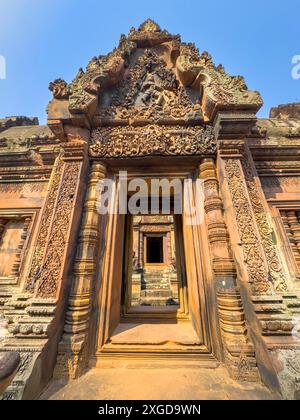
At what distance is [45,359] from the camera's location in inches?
91.9

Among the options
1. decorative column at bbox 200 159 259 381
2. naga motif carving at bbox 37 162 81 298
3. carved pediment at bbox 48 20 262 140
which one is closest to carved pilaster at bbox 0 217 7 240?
naga motif carving at bbox 37 162 81 298

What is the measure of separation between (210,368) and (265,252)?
190 centimetres

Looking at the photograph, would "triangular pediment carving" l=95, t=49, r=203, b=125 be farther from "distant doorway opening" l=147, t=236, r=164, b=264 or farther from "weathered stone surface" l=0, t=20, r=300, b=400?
"distant doorway opening" l=147, t=236, r=164, b=264

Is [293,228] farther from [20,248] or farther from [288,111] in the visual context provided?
[288,111]

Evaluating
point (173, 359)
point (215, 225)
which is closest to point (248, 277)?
point (215, 225)

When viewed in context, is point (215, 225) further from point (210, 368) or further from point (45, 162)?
point (45, 162)

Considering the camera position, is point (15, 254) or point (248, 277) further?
point (15, 254)

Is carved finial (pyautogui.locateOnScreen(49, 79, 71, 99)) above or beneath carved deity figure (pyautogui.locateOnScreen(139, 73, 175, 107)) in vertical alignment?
beneath

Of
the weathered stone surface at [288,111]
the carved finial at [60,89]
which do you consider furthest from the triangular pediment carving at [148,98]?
the weathered stone surface at [288,111]

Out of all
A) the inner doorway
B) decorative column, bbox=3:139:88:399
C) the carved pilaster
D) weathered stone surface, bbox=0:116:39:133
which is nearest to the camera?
decorative column, bbox=3:139:88:399

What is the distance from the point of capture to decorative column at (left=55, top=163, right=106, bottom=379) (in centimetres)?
258

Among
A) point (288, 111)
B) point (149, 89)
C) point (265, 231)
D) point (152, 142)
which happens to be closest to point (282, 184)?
point (265, 231)

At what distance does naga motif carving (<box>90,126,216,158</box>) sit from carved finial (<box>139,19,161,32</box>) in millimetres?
2898

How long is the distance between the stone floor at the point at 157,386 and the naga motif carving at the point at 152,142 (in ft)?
11.4
